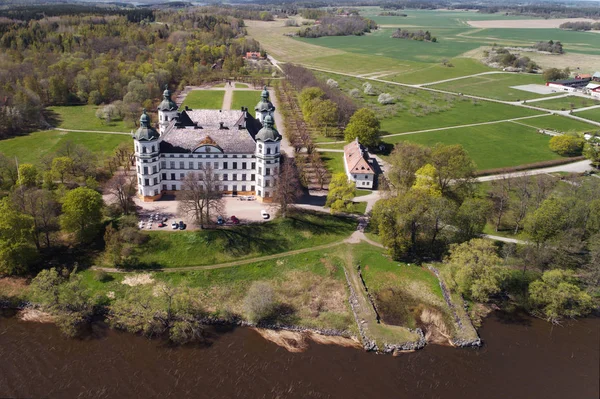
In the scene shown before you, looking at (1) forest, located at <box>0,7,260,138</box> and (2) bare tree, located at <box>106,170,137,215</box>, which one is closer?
(2) bare tree, located at <box>106,170,137,215</box>

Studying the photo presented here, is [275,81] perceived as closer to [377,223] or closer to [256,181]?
[256,181]

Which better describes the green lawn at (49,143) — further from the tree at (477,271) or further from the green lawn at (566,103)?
the green lawn at (566,103)

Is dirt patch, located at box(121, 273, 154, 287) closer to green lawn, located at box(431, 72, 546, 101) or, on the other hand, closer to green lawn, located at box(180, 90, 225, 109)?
green lawn, located at box(180, 90, 225, 109)

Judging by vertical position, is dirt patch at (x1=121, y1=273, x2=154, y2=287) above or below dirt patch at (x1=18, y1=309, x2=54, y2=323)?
above

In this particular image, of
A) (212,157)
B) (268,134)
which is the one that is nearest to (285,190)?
(268,134)

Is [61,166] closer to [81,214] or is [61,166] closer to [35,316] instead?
[81,214]

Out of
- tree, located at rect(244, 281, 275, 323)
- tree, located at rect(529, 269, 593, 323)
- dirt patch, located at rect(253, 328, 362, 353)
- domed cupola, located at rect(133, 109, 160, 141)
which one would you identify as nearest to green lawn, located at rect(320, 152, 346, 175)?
domed cupola, located at rect(133, 109, 160, 141)

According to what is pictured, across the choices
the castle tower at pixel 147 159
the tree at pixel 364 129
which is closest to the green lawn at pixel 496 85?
the tree at pixel 364 129

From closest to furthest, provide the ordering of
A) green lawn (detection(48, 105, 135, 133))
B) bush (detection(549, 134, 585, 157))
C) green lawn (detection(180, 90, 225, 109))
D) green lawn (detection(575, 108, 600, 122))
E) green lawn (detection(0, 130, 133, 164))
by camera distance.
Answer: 1. green lawn (detection(0, 130, 133, 164))
2. bush (detection(549, 134, 585, 157))
3. green lawn (detection(48, 105, 135, 133))
4. green lawn (detection(575, 108, 600, 122))
5. green lawn (detection(180, 90, 225, 109))
